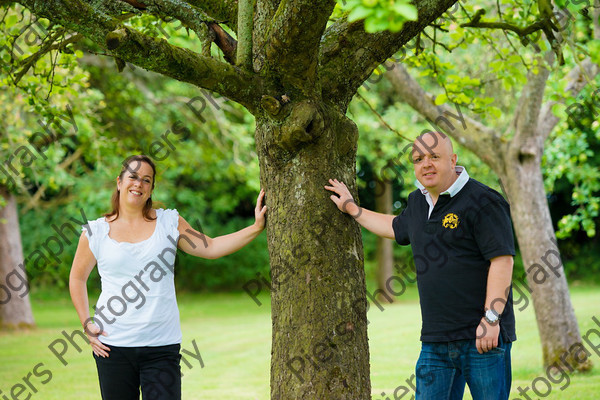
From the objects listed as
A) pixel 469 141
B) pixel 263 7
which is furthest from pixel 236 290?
pixel 263 7

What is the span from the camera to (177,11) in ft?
14.1

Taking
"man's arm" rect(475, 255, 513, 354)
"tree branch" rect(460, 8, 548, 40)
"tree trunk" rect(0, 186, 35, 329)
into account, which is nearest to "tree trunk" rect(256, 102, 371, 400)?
"man's arm" rect(475, 255, 513, 354)

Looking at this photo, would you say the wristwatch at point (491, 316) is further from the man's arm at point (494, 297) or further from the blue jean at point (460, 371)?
the blue jean at point (460, 371)

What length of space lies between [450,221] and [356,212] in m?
0.54

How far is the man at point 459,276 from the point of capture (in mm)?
3617

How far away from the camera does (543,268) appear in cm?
844

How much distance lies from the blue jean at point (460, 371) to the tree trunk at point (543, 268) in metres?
4.97

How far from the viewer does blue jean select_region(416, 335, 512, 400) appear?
366 cm

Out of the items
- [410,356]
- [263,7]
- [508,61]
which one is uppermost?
[508,61]

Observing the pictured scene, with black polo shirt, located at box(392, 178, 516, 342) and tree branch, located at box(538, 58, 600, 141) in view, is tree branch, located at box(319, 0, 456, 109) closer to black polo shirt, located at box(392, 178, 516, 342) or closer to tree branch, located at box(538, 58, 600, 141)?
black polo shirt, located at box(392, 178, 516, 342)

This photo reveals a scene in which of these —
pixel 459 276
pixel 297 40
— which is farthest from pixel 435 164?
pixel 297 40

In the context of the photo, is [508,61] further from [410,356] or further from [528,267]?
[410,356]

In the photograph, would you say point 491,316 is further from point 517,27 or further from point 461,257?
point 517,27

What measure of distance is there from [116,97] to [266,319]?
687 centimetres
